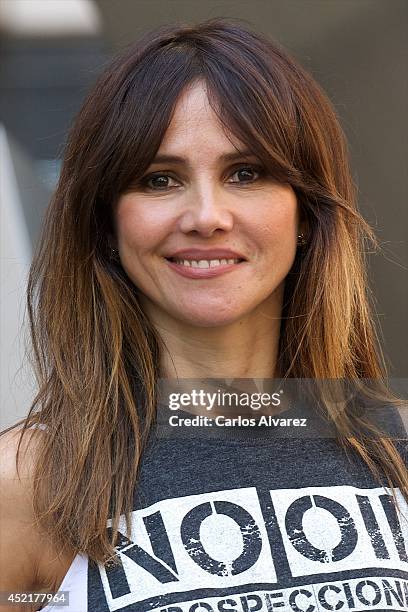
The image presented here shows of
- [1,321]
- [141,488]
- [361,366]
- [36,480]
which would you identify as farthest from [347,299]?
[1,321]

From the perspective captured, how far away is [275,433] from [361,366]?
0.87 feet

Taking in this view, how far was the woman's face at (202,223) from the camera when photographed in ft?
5.13

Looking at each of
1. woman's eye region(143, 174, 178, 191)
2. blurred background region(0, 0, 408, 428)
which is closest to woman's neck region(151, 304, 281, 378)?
woman's eye region(143, 174, 178, 191)

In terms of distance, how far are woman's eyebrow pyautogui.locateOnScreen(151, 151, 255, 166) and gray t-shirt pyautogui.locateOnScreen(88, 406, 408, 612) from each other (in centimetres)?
47

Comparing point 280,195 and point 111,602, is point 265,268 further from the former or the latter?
point 111,602

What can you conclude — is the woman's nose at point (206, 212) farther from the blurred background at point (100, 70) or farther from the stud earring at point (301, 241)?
the blurred background at point (100, 70)

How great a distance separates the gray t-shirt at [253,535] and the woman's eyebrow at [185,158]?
471mm

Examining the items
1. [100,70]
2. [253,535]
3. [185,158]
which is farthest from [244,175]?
[100,70]

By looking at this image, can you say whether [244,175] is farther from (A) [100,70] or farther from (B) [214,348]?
→ (A) [100,70]

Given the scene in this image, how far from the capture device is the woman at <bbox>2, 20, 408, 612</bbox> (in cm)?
151

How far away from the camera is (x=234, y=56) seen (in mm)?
1608

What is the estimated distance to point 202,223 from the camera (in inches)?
60.7

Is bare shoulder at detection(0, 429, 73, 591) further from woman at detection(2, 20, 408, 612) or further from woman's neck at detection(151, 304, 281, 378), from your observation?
woman's neck at detection(151, 304, 281, 378)

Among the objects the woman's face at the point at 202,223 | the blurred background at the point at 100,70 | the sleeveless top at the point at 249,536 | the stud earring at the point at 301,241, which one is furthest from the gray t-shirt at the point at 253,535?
the blurred background at the point at 100,70
